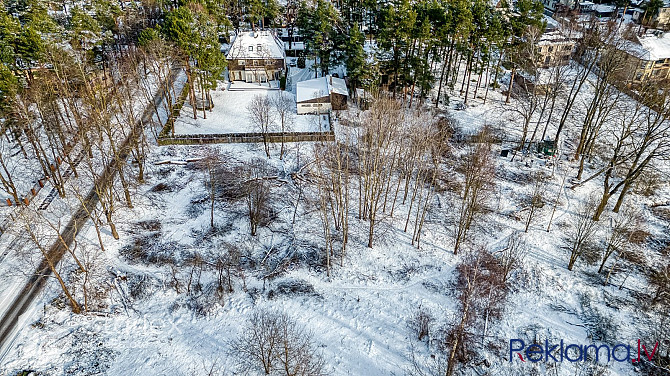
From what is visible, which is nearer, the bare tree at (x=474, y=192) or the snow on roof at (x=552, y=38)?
the bare tree at (x=474, y=192)

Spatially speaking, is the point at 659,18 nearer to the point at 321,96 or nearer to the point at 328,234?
the point at 321,96

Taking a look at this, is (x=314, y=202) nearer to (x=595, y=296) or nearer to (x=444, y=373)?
(x=444, y=373)

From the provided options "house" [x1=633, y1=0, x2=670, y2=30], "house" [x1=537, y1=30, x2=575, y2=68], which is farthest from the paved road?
"house" [x1=633, y1=0, x2=670, y2=30]

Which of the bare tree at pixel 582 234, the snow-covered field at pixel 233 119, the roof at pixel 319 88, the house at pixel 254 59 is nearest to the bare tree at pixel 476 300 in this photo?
the bare tree at pixel 582 234

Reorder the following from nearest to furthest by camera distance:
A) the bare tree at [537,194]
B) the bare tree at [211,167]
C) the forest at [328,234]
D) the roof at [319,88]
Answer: the forest at [328,234] < the bare tree at [537,194] < the bare tree at [211,167] < the roof at [319,88]

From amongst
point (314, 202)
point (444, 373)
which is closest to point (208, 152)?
point (314, 202)

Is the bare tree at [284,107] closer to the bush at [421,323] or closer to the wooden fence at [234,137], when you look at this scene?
the wooden fence at [234,137]
